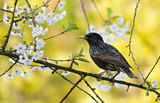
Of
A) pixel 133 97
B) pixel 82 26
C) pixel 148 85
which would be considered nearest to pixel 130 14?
pixel 82 26

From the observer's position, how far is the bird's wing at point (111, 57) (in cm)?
347

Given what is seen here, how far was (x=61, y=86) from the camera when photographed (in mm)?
6383

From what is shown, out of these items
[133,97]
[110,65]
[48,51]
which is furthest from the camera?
[48,51]

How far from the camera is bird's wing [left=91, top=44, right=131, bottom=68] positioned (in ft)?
11.4

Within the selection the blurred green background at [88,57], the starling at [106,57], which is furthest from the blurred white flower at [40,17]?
the blurred green background at [88,57]

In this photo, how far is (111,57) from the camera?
3613 millimetres

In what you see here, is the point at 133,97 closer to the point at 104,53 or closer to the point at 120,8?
the point at 120,8

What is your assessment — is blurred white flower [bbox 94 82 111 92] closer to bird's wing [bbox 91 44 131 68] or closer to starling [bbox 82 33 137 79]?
starling [bbox 82 33 137 79]

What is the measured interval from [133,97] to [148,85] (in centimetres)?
307

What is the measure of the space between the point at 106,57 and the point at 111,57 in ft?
0.19

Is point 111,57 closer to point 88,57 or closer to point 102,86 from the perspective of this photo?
point 102,86

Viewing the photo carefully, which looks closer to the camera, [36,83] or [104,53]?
[104,53]

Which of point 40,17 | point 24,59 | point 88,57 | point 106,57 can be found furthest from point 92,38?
point 24,59

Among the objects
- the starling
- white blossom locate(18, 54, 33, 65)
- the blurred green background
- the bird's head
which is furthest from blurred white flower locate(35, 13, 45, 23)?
the blurred green background
